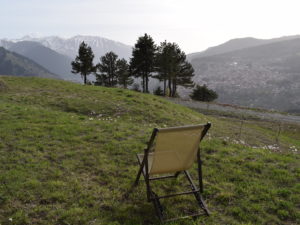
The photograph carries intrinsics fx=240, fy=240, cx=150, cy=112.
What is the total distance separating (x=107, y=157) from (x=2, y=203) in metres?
3.48

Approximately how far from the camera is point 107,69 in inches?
2603

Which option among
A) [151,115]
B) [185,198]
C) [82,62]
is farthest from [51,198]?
[82,62]

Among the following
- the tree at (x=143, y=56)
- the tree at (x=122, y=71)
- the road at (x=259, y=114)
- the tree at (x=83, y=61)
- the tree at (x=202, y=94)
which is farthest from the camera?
the tree at (x=202, y=94)

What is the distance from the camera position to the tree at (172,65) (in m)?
53.8

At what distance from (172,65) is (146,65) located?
5.96 meters

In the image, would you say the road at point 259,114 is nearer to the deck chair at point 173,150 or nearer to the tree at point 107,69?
the tree at point 107,69

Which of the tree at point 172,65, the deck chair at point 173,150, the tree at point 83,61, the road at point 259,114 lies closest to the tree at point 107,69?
the tree at point 83,61

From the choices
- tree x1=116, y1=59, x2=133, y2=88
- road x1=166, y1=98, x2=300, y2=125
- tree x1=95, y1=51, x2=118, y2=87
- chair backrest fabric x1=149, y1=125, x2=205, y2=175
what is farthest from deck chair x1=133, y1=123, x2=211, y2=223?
tree x1=95, y1=51, x2=118, y2=87

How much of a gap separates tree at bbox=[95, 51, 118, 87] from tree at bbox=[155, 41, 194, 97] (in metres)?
16.3

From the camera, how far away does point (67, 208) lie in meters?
5.47

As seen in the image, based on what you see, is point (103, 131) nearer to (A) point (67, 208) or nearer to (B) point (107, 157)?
(B) point (107, 157)

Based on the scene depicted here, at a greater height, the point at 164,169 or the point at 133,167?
the point at 164,169

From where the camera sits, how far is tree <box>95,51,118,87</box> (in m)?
65.6

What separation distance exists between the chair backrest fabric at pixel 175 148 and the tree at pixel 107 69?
2462 inches
